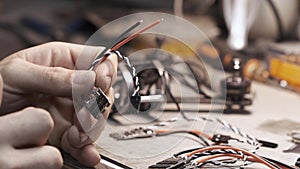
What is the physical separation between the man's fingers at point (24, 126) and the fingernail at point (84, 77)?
0.08 metres

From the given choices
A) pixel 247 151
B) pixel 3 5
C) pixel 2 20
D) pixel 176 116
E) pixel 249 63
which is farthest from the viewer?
pixel 3 5

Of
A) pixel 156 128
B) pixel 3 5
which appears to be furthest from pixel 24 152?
pixel 3 5

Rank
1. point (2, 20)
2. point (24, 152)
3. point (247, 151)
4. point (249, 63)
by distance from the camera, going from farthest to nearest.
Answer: point (2, 20)
point (249, 63)
point (247, 151)
point (24, 152)

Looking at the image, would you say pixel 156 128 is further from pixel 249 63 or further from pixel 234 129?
pixel 249 63

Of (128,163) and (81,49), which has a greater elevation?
(81,49)

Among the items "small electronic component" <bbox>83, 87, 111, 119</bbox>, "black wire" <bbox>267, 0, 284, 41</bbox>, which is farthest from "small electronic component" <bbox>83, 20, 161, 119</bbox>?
"black wire" <bbox>267, 0, 284, 41</bbox>

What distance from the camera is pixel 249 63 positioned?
3.29 ft

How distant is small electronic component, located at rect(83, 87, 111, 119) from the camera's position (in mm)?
616

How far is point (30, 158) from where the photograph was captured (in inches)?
21.4

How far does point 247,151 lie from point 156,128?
5.0 inches

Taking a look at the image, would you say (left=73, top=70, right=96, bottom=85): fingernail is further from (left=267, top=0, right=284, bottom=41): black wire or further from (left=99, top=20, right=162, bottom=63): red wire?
(left=267, top=0, right=284, bottom=41): black wire

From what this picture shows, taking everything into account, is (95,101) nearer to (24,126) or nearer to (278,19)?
(24,126)

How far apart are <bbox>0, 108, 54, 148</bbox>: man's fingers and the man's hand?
8 cm

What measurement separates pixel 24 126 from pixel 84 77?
98mm
